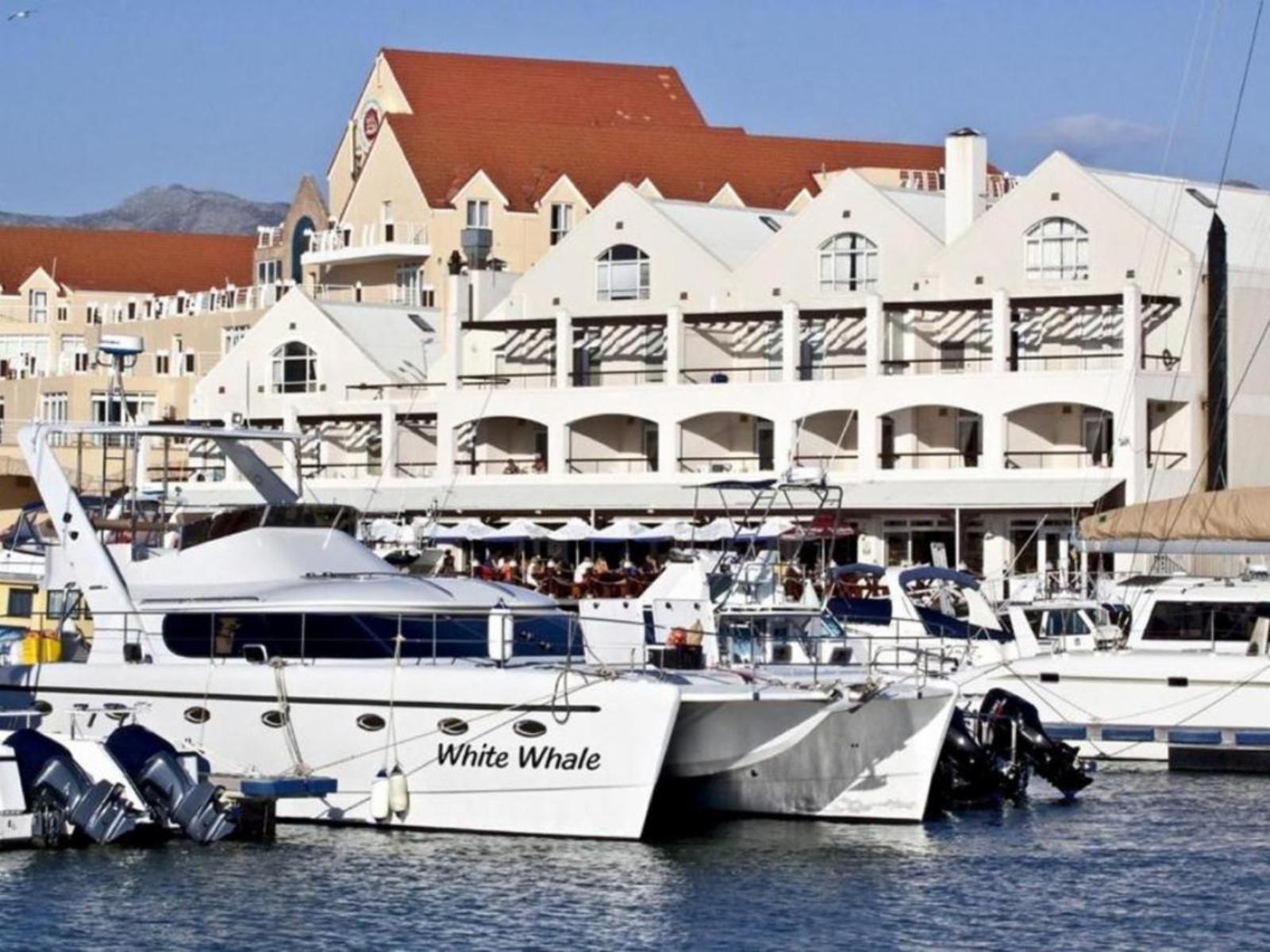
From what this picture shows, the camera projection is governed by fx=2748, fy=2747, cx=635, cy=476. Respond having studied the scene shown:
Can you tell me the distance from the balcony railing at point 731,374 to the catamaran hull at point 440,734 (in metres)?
44.7

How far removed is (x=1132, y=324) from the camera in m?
66.8

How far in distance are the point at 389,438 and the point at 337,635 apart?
156ft

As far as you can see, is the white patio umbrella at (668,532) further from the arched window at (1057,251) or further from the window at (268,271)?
the window at (268,271)

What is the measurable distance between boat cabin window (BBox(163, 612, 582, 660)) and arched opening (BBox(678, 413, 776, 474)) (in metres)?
42.9

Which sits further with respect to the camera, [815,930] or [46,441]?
[46,441]

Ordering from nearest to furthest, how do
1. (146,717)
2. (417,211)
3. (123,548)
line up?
(146,717) → (123,548) → (417,211)

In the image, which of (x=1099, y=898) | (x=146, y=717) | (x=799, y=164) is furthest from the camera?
(x=799, y=164)

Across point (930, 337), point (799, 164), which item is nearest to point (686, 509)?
point (930, 337)

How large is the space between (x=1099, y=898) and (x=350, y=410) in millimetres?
53760

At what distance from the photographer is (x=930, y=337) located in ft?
240

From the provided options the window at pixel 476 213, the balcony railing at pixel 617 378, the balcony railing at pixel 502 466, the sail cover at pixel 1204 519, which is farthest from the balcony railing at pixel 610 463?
the sail cover at pixel 1204 519

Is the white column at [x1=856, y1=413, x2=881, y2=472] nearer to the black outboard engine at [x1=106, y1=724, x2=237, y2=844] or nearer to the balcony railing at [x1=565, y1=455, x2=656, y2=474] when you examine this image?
the balcony railing at [x1=565, y1=455, x2=656, y2=474]

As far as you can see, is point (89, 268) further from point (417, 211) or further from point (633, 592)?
point (633, 592)

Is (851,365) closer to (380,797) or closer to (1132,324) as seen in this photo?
(1132,324)
